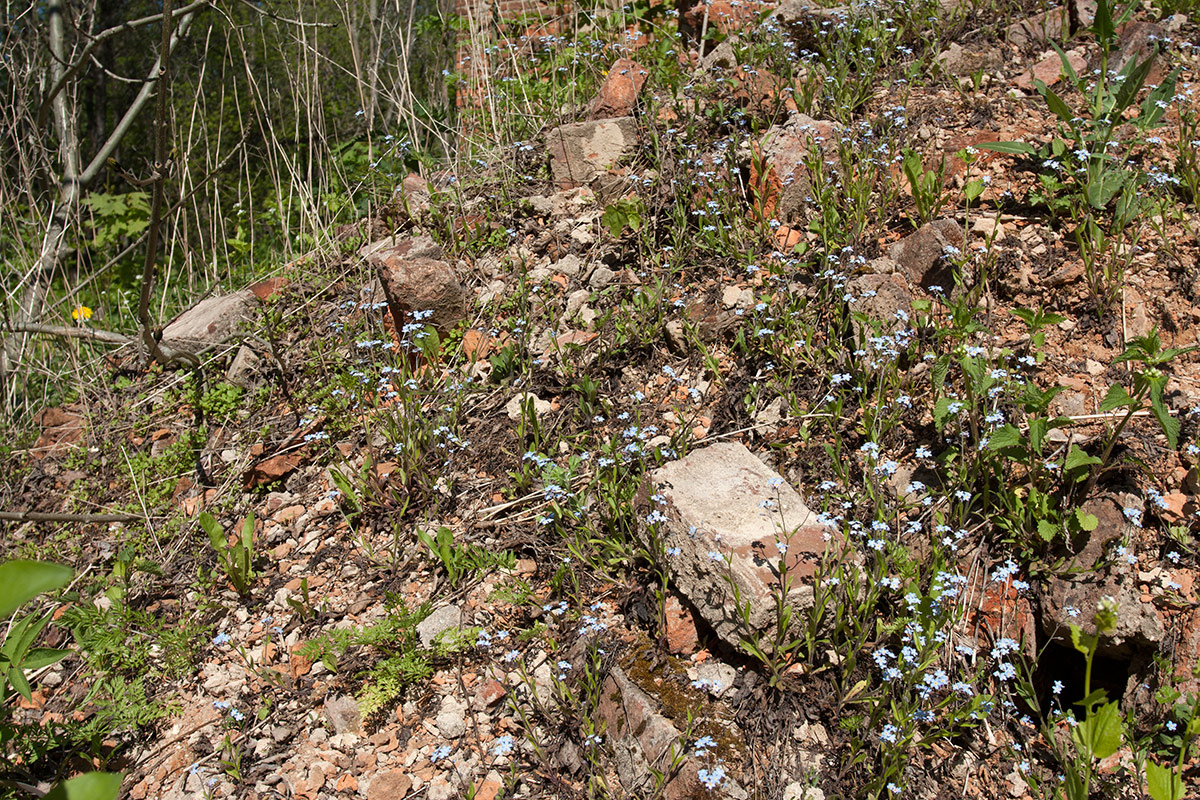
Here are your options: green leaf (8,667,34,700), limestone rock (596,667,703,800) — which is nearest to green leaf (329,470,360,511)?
green leaf (8,667,34,700)

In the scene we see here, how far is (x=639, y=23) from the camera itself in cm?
572

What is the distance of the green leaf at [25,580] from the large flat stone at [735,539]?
165 centimetres

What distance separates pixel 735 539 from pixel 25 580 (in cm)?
182

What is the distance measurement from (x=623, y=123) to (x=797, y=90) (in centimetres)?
98

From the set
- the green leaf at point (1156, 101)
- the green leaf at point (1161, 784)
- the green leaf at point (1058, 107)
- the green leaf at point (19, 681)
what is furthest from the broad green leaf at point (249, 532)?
the green leaf at point (1156, 101)

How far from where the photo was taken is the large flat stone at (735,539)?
2404 millimetres

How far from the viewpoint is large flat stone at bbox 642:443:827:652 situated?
94.7 inches

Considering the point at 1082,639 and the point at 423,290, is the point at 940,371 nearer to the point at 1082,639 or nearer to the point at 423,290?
the point at 1082,639

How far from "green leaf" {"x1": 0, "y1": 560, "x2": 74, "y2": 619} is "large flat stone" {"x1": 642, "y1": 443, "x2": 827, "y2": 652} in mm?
1653

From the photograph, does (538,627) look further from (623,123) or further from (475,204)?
(623,123)

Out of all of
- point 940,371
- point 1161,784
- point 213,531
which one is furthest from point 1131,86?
point 213,531

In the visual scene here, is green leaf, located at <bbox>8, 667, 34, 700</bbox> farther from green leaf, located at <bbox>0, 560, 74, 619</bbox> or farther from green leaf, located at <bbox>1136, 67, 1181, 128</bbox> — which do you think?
green leaf, located at <bbox>1136, 67, 1181, 128</bbox>

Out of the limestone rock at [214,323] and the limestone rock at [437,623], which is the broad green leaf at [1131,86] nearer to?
the limestone rock at [437,623]

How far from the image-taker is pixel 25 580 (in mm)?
1423
